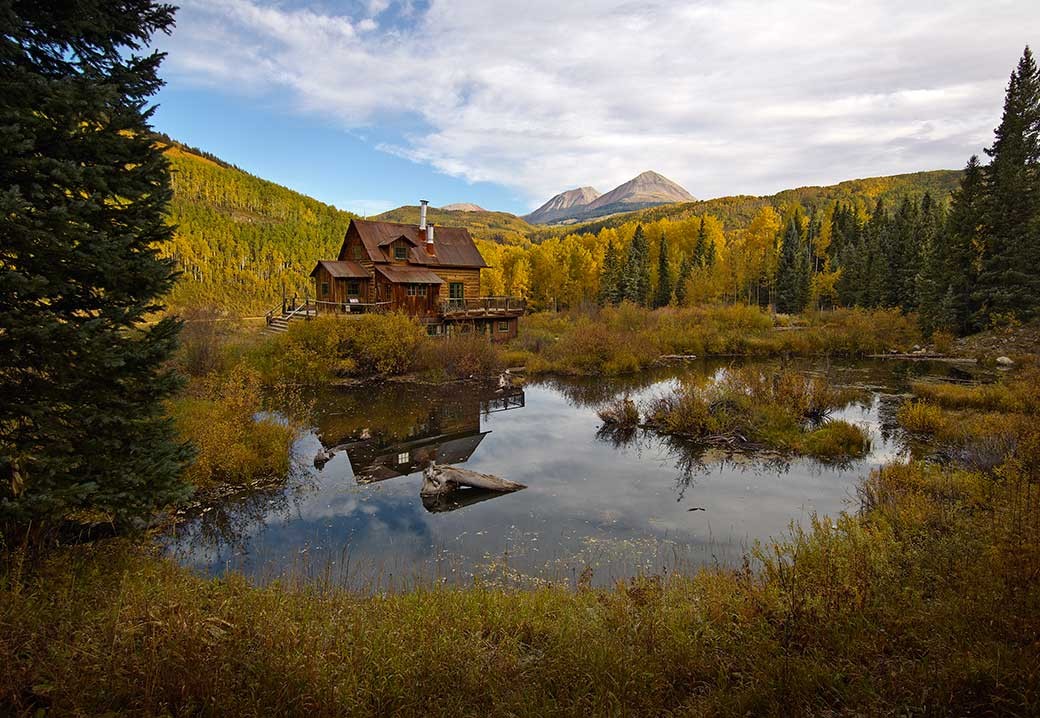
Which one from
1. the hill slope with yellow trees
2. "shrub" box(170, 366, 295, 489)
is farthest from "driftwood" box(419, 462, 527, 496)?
the hill slope with yellow trees

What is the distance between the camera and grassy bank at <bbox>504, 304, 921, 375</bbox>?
27.5 metres

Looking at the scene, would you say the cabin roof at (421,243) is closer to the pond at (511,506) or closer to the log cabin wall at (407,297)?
the log cabin wall at (407,297)

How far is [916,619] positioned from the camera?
399cm

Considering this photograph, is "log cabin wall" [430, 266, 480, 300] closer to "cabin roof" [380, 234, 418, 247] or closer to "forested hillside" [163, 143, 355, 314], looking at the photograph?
"cabin roof" [380, 234, 418, 247]

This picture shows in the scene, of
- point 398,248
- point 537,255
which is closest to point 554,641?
point 398,248

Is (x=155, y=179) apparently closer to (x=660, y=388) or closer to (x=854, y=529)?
(x=854, y=529)

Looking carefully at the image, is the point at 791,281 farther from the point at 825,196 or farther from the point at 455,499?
the point at 825,196

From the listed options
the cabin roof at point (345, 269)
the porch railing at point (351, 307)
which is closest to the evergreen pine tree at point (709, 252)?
the cabin roof at point (345, 269)

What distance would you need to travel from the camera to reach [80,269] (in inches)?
183

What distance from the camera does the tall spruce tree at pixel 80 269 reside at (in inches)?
170

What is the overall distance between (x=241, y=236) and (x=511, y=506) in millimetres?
68345

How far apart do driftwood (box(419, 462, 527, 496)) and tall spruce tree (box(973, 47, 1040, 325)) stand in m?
33.1

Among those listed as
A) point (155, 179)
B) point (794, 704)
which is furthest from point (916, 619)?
point (155, 179)

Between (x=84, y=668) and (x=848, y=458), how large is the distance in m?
14.7
